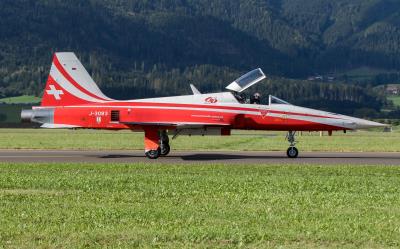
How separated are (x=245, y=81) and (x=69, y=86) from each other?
752 centimetres

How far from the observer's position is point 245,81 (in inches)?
1314

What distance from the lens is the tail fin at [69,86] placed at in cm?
3375

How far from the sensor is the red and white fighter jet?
106 feet

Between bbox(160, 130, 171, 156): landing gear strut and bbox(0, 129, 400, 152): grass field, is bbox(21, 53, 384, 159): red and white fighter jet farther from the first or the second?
bbox(0, 129, 400, 152): grass field

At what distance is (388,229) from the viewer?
1343 centimetres

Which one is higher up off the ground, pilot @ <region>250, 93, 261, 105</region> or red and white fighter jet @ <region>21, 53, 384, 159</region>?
pilot @ <region>250, 93, 261, 105</region>

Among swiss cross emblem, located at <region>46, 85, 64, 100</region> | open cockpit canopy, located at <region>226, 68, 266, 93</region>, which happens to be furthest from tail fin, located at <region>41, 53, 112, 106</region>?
open cockpit canopy, located at <region>226, 68, 266, 93</region>

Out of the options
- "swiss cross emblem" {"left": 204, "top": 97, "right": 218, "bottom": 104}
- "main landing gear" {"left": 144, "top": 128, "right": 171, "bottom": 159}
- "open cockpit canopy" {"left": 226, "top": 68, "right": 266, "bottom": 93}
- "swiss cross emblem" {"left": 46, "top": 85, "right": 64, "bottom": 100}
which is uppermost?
"open cockpit canopy" {"left": 226, "top": 68, "right": 266, "bottom": 93}

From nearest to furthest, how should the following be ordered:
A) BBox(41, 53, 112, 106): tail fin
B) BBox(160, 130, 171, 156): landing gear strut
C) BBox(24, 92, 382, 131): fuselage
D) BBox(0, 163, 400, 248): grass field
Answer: BBox(0, 163, 400, 248): grass field
BBox(24, 92, 382, 131): fuselage
BBox(160, 130, 171, 156): landing gear strut
BBox(41, 53, 112, 106): tail fin

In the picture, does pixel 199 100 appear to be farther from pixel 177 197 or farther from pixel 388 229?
pixel 388 229

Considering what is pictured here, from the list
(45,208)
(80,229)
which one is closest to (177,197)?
(45,208)

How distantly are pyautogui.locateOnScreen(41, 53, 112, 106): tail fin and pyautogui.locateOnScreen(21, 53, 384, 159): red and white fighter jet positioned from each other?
183mm

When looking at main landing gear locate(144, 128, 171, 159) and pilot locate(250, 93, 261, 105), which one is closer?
main landing gear locate(144, 128, 171, 159)

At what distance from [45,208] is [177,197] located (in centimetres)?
316
